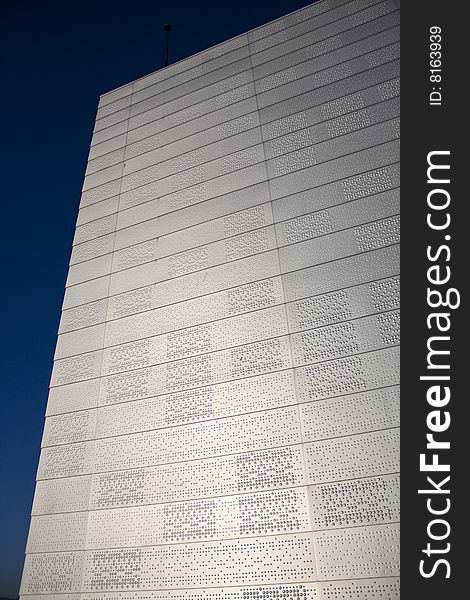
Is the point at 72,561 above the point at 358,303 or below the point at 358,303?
below

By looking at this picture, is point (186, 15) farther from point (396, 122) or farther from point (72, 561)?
point (72, 561)

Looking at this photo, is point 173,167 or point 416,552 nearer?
point 416,552

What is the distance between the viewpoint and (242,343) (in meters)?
4.06

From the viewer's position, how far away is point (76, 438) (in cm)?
436

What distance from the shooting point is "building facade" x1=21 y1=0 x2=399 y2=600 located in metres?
3.24

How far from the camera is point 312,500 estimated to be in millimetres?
3221

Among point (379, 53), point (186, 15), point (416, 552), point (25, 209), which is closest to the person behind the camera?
point (416, 552)

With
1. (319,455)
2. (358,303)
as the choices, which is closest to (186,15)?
(358,303)

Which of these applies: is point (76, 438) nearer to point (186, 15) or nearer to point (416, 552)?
point (416, 552)

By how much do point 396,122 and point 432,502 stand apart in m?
3.63

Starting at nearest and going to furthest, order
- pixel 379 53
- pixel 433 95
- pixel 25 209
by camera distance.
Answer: pixel 433 95, pixel 379 53, pixel 25 209

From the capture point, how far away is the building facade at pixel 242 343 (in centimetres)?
324

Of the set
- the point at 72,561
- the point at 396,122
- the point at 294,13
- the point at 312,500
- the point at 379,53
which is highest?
the point at 294,13

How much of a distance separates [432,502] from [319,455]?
3.92 feet
